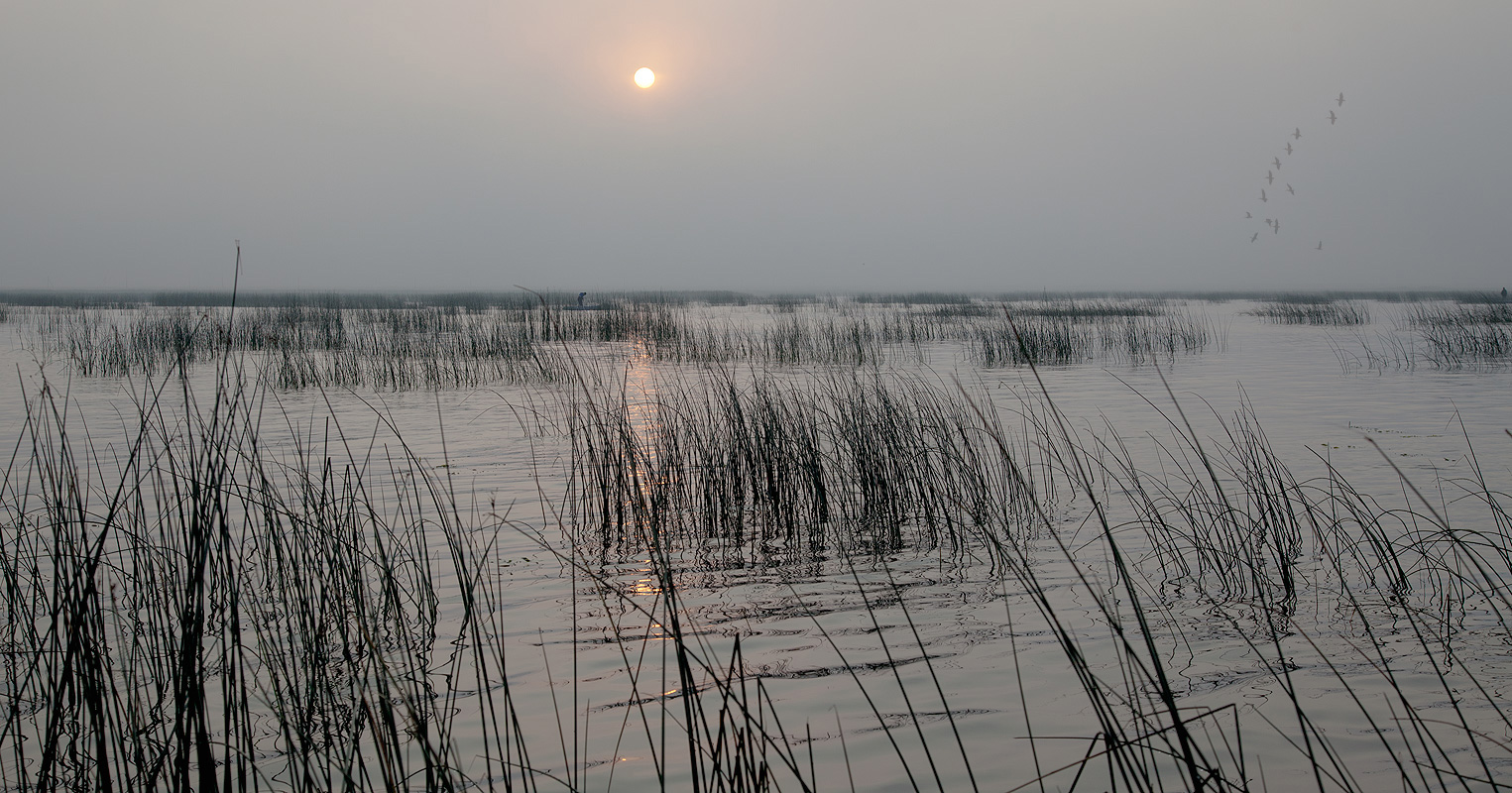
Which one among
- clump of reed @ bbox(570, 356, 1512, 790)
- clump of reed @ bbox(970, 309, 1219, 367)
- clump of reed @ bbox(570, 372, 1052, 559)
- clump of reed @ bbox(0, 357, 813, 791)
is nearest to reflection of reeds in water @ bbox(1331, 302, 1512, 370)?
clump of reed @ bbox(970, 309, 1219, 367)

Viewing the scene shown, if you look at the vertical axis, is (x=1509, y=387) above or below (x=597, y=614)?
above

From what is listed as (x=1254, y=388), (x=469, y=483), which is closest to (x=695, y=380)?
(x=469, y=483)

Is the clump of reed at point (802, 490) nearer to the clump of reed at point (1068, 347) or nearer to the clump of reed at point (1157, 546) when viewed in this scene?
the clump of reed at point (1157, 546)

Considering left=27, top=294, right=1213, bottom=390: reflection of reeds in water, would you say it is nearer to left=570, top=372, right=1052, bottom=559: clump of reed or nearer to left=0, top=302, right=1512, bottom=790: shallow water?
left=570, top=372, right=1052, bottom=559: clump of reed

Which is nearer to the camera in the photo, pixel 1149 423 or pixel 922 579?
pixel 922 579

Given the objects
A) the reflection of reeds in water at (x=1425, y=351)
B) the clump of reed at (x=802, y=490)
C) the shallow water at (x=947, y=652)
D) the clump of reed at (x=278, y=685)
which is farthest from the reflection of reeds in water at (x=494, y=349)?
the clump of reed at (x=278, y=685)

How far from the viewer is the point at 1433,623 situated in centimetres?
258

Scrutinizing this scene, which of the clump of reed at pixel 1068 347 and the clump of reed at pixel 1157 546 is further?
the clump of reed at pixel 1068 347

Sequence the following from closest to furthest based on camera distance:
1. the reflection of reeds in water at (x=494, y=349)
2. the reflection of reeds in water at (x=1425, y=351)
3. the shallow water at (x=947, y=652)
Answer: the shallow water at (x=947, y=652) < the reflection of reeds in water at (x=494, y=349) < the reflection of reeds in water at (x=1425, y=351)

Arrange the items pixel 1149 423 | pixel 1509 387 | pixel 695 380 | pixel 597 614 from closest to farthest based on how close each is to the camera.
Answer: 1. pixel 597 614
2. pixel 1149 423
3. pixel 1509 387
4. pixel 695 380

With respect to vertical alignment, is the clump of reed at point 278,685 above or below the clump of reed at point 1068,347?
below

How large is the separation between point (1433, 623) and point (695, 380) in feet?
22.4

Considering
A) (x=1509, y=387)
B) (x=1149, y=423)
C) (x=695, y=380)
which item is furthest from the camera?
(x=695, y=380)

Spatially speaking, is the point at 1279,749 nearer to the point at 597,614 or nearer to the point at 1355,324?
the point at 597,614
